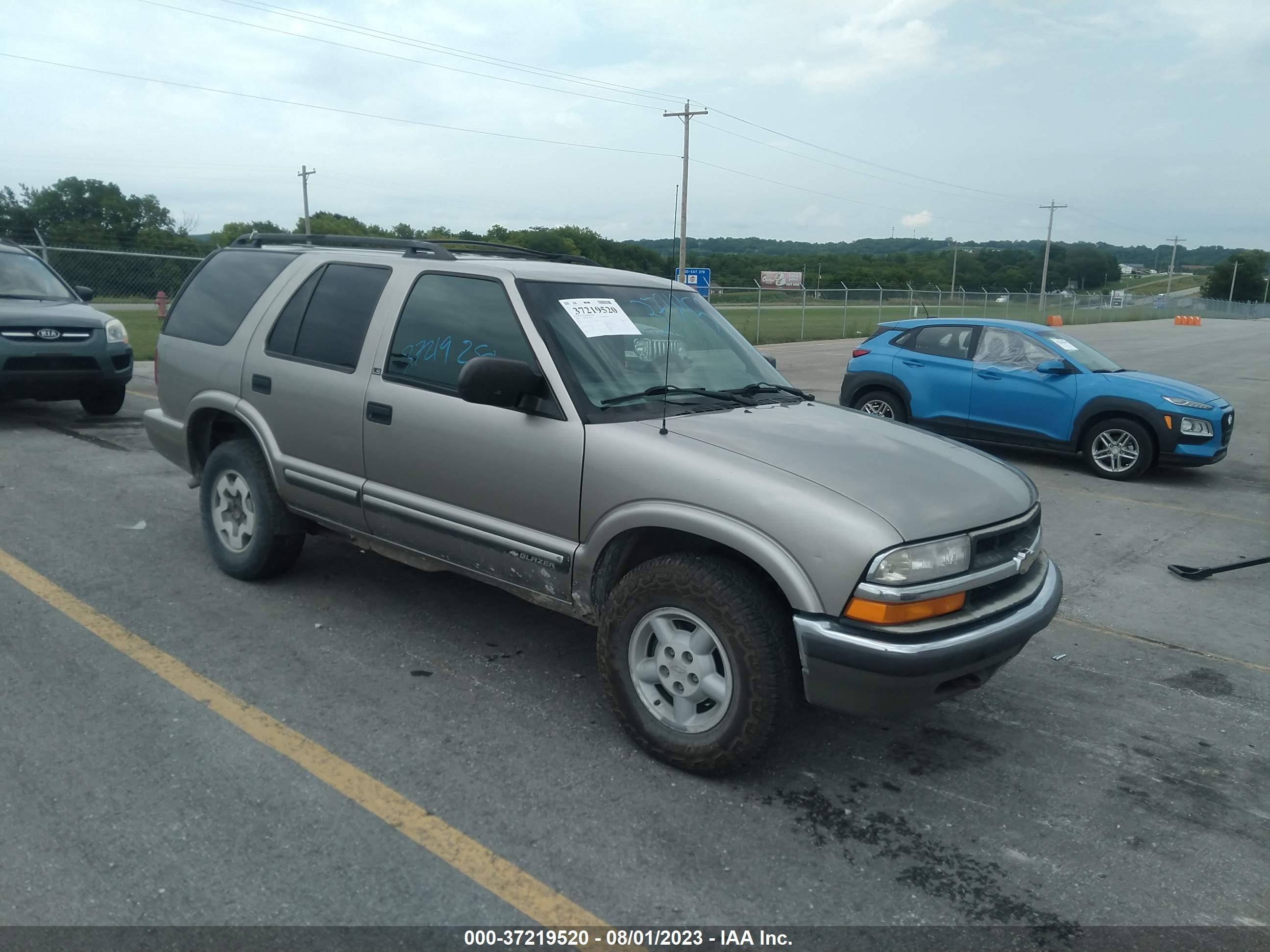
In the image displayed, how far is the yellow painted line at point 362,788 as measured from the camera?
2.77 m

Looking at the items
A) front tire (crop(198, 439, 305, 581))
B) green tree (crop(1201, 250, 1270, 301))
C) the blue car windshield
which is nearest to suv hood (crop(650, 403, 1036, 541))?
front tire (crop(198, 439, 305, 581))

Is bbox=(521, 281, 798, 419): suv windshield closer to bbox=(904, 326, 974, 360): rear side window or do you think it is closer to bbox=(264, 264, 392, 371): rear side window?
A: bbox=(264, 264, 392, 371): rear side window

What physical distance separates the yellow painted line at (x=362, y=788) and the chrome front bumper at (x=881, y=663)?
101cm

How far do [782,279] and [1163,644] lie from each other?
46.5 meters

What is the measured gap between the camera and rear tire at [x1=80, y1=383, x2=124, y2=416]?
32.7 ft

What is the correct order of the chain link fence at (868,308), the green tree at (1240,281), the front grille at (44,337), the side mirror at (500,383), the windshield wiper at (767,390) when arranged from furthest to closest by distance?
the green tree at (1240,281) → the chain link fence at (868,308) → the front grille at (44,337) → the windshield wiper at (767,390) → the side mirror at (500,383)

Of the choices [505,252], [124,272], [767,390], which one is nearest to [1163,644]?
[767,390]

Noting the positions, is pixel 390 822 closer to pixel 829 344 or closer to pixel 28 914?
pixel 28 914

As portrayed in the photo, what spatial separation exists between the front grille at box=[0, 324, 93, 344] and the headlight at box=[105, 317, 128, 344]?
0.55ft

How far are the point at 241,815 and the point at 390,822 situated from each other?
48cm

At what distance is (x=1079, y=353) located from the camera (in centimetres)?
1018

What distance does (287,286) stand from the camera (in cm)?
505

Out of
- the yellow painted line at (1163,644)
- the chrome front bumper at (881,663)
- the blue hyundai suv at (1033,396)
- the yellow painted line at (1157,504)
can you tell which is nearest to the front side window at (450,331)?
the chrome front bumper at (881,663)

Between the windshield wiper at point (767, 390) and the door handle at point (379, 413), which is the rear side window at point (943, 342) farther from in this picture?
the door handle at point (379, 413)
